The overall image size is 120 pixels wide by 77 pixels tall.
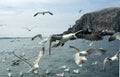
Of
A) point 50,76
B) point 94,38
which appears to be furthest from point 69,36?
point 50,76

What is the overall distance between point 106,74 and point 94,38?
1410 inches

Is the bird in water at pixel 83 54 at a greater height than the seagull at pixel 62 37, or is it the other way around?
the seagull at pixel 62 37

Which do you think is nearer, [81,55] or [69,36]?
[69,36]

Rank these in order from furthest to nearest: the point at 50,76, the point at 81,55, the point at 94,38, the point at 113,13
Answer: the point at 113,13
the point at 50,76
the point at 81,55
the point at 94,38

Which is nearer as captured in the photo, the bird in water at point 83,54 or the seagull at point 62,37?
the seagull at point 62,37

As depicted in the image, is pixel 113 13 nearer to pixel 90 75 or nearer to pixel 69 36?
A: pixel 90 75

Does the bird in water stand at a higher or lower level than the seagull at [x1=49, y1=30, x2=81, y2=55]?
lower

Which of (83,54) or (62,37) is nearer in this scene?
(62,37)

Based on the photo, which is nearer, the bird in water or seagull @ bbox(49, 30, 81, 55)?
seagull @ bbox(49, 30, 81, 55)

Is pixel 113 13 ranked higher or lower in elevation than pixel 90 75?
higher

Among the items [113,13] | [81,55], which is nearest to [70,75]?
[81,55]

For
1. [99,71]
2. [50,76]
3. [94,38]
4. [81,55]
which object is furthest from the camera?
[99,71]

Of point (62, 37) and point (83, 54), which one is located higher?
point (62, 37)

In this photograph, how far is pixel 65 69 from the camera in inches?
1634
